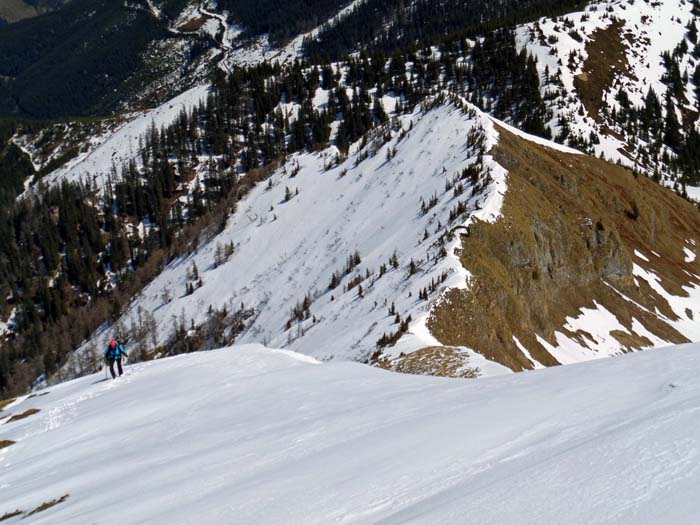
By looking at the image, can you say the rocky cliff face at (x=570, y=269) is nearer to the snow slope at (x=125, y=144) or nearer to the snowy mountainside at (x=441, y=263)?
the snowy mountainside at (x=441, y=263)

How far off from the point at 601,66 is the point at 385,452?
142 metres

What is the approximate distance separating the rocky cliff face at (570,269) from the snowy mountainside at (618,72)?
1595 inches

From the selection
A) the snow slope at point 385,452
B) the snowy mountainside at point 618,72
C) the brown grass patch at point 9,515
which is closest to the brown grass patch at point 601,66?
the snowy mountainside at point 618,72

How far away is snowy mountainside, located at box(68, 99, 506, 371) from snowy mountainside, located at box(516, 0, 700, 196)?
1888 inches

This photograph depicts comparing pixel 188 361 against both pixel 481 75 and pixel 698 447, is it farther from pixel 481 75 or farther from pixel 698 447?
pixel 481 75

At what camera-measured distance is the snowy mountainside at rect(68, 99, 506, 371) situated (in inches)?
1770

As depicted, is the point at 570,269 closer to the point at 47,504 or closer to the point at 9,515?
the point at 47,504

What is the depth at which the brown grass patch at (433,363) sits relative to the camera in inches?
1096

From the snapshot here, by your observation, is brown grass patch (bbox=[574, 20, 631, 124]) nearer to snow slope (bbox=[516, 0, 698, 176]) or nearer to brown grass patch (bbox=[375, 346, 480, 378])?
snow slope (bbox=[516, 0, 698, 176])

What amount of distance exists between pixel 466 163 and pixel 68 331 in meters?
75.9

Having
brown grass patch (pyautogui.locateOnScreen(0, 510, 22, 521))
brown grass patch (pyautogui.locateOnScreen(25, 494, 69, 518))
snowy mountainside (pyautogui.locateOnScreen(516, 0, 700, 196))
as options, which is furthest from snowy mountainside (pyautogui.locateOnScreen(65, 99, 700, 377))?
snowy mountainside (pyautogui.locateOnScreen(516, 0, 700, 196))

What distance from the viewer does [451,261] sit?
1756 inches


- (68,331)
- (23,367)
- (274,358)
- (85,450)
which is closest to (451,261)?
(274,358)

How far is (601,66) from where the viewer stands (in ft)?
442
